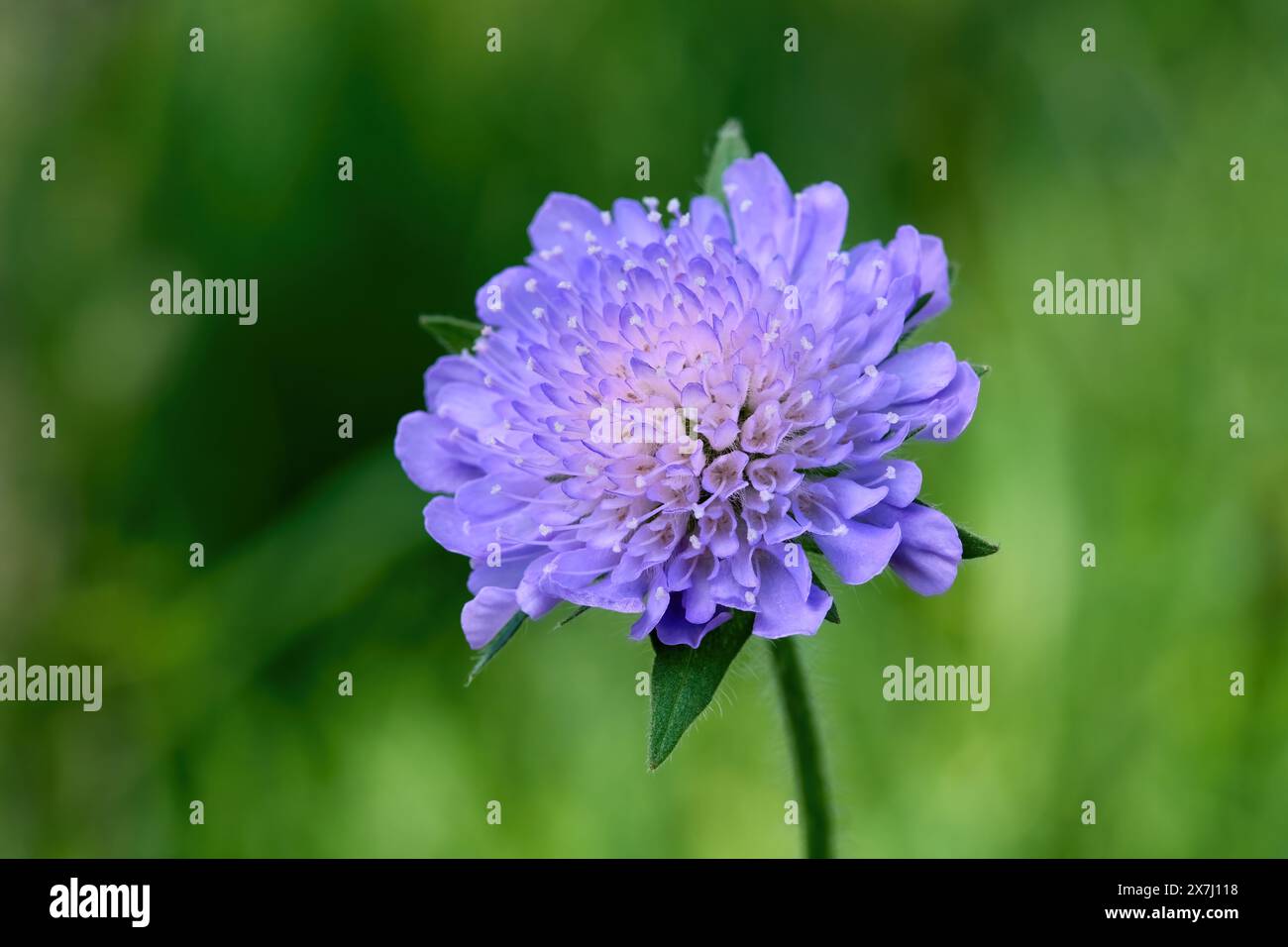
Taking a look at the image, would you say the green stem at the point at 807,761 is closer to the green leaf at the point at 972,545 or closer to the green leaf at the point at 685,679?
the green leaf at the point at 685,679

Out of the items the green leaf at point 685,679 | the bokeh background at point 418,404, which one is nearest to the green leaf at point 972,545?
the green leaf at point 685,679

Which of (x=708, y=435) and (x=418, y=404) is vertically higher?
(x=418, y=404)

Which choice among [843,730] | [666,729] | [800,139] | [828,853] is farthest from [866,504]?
[800,139]

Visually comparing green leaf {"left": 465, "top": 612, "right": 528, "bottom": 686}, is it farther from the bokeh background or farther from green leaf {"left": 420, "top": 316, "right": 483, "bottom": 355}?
the bokeh background

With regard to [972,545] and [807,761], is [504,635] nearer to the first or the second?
[807,761]

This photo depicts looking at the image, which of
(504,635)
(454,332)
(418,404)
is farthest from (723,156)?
(418,404)

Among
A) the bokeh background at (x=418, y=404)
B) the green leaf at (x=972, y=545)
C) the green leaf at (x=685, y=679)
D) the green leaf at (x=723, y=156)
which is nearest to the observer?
the green leaf at (x=685, y=679)
